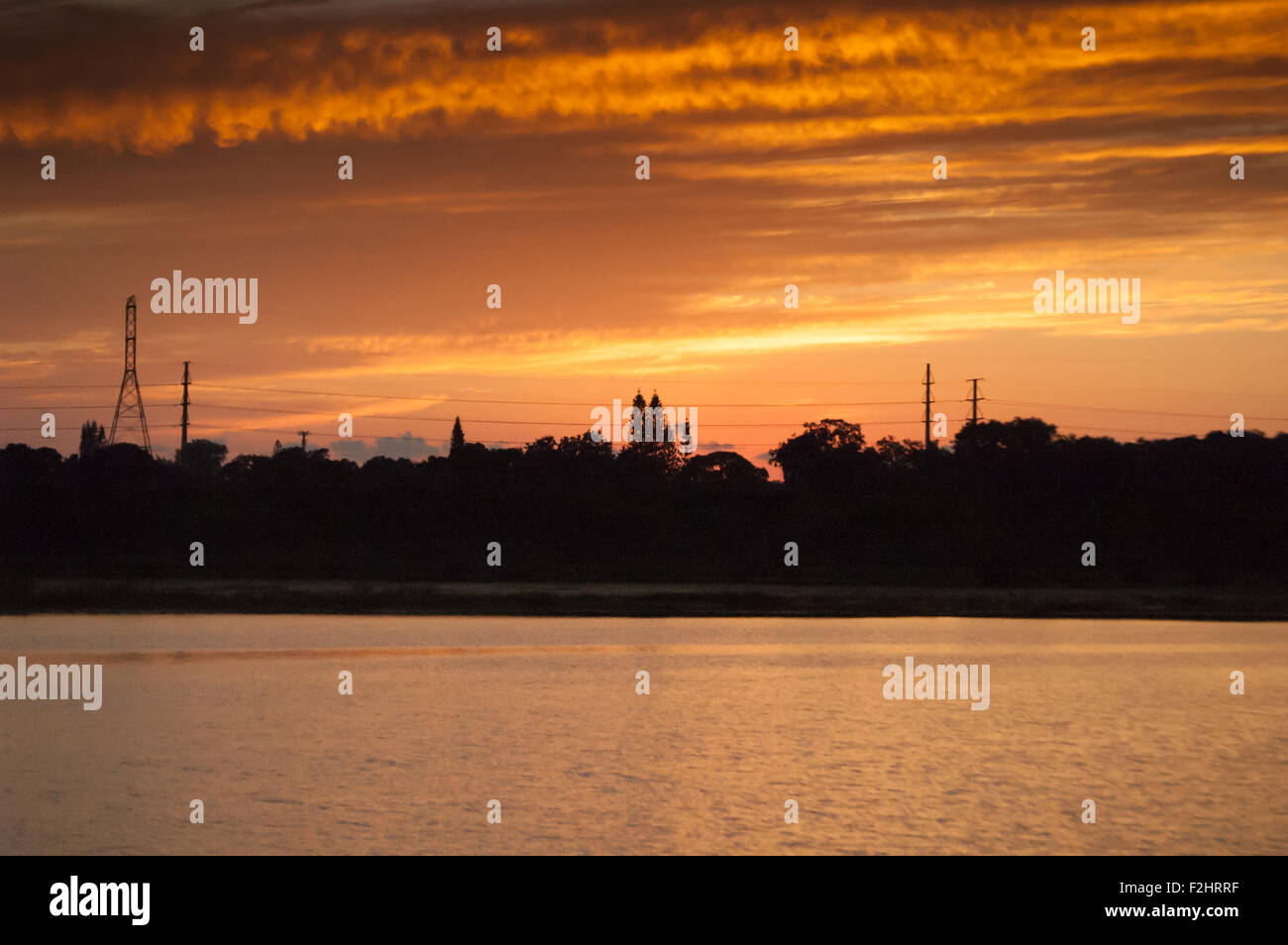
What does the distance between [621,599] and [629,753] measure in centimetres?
5145

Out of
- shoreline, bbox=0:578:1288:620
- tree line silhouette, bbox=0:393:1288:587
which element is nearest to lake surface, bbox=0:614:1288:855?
shoreline, bbox=0:578:1288:620

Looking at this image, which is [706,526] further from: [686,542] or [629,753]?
[629,753]

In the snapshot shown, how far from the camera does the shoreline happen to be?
3012 inches

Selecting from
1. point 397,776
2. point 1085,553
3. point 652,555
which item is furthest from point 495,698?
point 1085,553

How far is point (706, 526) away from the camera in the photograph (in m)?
106

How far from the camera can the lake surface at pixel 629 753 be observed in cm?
2336

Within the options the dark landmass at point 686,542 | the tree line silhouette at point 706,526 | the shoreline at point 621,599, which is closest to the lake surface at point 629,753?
the shoreline at point 621,599

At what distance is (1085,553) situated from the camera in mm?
98562

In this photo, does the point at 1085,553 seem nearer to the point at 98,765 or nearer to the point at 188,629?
the point at 188,629

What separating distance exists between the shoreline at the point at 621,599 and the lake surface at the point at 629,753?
18.5m

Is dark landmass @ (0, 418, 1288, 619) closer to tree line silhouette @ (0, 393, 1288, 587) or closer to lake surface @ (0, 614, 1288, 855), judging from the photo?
tree line silhouette @ (0, 393, 1288, 587)

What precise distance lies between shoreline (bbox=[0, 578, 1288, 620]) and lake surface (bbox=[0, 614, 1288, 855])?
18.5 m

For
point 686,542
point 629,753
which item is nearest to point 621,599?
point 686,542
